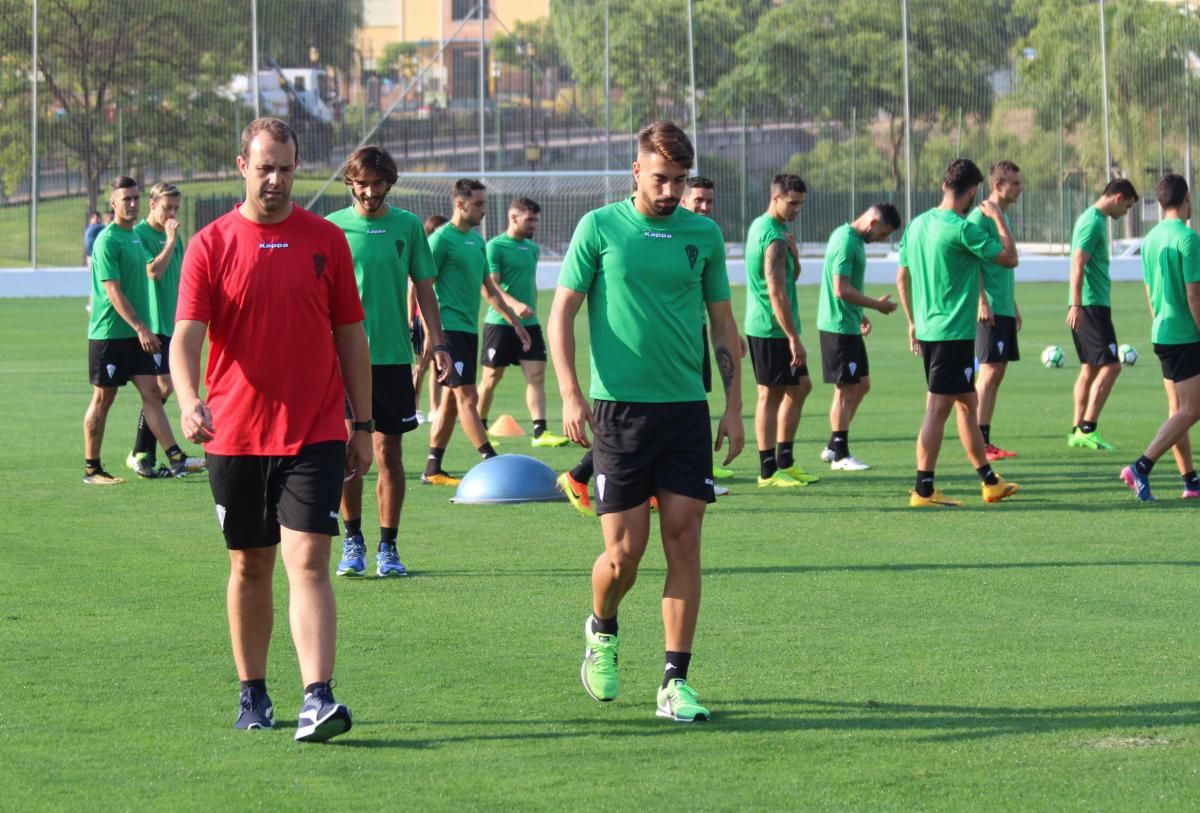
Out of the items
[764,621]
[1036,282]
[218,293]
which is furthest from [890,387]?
[1036,282]

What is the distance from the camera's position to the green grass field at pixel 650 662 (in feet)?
18.1

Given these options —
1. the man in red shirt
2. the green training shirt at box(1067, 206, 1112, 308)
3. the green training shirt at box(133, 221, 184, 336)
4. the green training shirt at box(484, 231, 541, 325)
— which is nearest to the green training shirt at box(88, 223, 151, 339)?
the green training shirt at box(133, 221, 184, 336)

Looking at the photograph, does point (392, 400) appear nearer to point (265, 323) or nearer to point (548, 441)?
point (265, 323)

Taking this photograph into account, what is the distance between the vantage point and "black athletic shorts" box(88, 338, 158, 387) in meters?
13.1

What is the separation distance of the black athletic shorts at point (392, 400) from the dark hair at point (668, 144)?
10.1 feet

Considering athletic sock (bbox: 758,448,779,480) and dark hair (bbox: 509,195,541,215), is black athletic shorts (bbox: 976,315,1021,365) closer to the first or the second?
athletic sock (bbox: 758,448,779,480)

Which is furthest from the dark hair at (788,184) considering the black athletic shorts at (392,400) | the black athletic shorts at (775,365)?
the black athletic shorts at (392,400)

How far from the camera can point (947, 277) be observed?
1159 cm

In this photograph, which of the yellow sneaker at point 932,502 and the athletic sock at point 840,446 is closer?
the yellow sneaker at point 932,502

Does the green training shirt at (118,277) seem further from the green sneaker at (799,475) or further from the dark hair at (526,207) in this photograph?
the green sneaker at (799,475)

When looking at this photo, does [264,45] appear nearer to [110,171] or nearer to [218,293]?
[110,171]

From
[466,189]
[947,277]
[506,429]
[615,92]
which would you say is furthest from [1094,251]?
[615,92]

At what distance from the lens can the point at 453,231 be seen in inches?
534

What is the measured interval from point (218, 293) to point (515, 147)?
3851 cm
